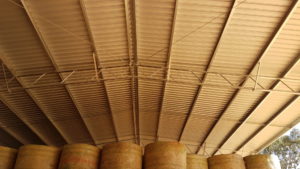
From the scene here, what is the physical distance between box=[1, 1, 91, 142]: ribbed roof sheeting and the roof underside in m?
0.04

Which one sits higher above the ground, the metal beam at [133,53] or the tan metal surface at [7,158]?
the metal beam at [133,53]

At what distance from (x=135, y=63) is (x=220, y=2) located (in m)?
4.98

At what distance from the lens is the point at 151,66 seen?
46.1 ft

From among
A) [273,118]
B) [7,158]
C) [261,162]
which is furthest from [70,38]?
[273,118]

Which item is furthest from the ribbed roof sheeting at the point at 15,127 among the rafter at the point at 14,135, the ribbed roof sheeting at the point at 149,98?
the ribbed roof sheeting at the point at 149,98

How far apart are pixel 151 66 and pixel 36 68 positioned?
534 centimetres

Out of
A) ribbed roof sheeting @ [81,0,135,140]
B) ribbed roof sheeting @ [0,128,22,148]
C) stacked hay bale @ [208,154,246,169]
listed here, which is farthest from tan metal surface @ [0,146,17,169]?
ribbed roof sheeting @ [0,128,22,148]

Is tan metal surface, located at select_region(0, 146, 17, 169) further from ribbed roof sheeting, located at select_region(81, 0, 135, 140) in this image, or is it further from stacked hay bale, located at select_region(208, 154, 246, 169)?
stacked hay bale, located at select_region(208, 154, 246, 169)

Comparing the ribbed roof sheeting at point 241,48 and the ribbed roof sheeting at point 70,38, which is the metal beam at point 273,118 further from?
the ribbed roof sheeting at point 70,38

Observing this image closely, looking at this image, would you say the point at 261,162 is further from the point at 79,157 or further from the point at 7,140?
the point at 7,140

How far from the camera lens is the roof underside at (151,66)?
35.1 ft

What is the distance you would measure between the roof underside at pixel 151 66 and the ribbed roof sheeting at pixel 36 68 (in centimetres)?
4

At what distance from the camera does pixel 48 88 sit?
15.8m

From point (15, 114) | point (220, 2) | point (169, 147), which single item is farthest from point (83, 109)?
point (220, 2)
